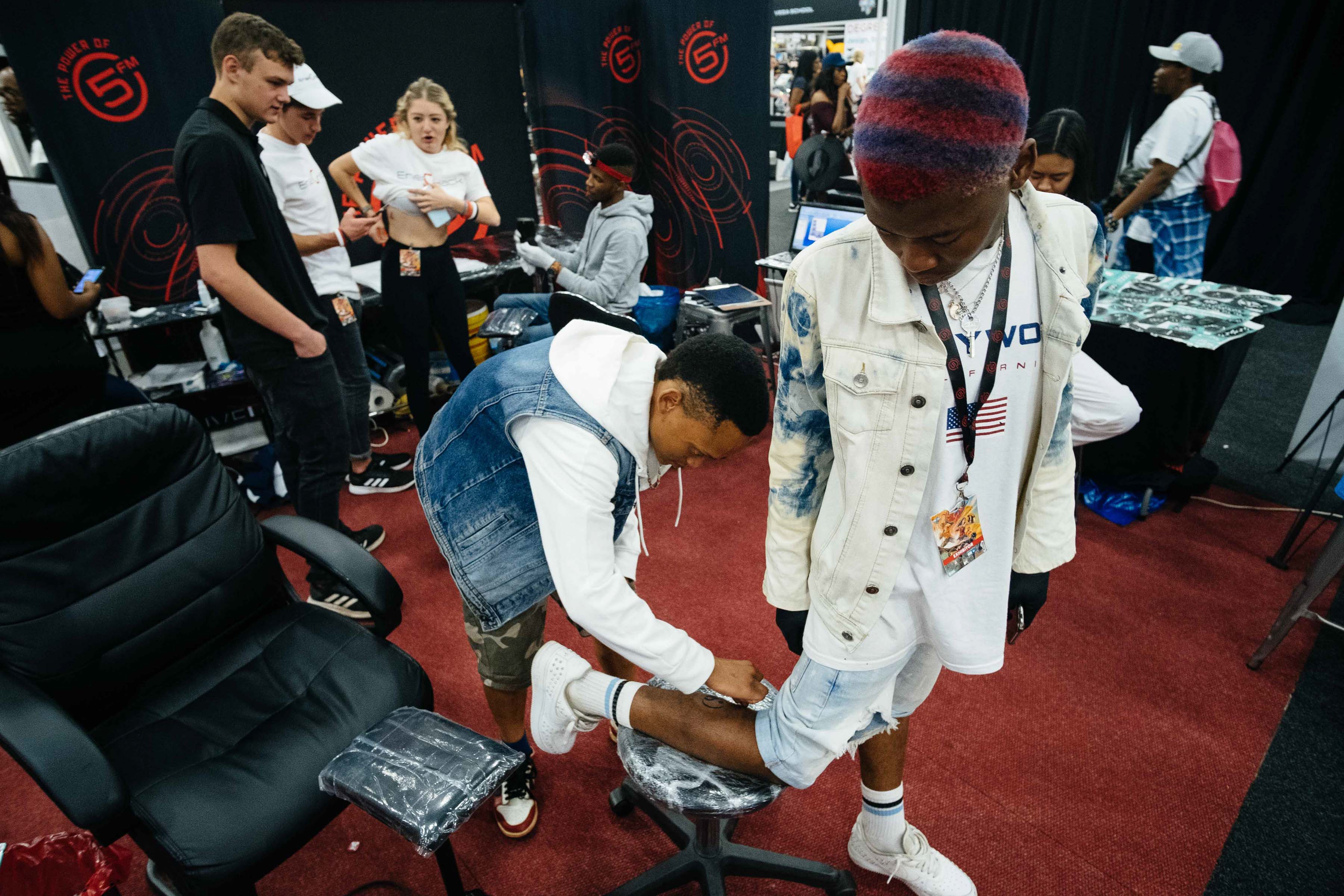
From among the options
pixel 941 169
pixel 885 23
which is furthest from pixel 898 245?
pixel 885 23

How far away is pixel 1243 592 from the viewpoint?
2.54 m

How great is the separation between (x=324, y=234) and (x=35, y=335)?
39.7 inches

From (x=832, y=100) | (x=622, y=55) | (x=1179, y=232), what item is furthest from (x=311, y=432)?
(x=832, y=100)

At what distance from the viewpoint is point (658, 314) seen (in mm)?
3580

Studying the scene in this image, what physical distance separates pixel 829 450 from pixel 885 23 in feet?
23.2

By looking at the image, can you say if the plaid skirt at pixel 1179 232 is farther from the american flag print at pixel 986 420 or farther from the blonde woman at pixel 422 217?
the american flag print at pixel 986 420

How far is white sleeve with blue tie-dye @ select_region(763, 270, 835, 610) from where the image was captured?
1.08 meters

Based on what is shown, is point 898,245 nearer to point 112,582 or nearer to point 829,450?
point 829,450

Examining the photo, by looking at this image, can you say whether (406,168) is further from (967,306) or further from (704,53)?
(967,306)

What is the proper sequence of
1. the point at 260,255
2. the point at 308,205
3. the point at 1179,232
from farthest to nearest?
1. the point at 1179,232
2. the point at 308,205
3. the point at 260,255

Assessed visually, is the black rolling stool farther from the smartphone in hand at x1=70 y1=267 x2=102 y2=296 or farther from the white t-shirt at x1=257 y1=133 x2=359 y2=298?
the smartphone in hand at x1=70 y1=267 x2=102 y2=296

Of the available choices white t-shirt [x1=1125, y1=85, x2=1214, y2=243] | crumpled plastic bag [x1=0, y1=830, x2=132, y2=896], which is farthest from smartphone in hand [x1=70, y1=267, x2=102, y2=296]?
white t-shirt [x1=1125, y1=85, x2=1214, y2=243]

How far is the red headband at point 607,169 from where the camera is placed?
303 centimetres

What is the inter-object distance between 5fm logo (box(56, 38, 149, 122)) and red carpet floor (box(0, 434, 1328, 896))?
2429 millimetres
